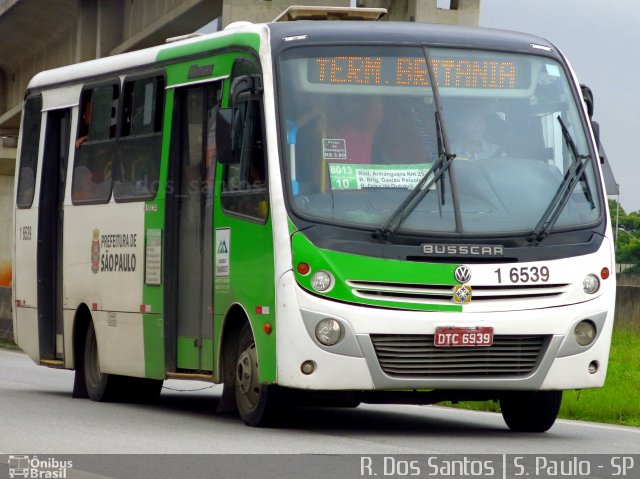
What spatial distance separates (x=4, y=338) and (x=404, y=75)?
2113 centimetres

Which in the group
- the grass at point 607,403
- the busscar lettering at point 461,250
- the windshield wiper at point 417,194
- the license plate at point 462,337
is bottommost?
the grass at point 607,403

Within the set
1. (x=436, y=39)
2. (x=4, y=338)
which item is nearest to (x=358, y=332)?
(x=436, y=39)

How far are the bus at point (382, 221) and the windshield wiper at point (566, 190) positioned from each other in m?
0.02

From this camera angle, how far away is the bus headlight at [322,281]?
1217cm

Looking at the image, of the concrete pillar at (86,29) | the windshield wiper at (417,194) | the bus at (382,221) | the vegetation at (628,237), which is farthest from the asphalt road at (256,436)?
the vegetation at (628,237)

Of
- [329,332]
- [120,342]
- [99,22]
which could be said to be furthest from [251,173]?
[99,22]

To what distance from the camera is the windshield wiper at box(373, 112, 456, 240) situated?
12344 mm

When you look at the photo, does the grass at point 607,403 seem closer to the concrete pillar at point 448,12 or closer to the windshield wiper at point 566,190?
the windshield wiper at point 566,190

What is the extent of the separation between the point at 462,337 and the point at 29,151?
25.5ft

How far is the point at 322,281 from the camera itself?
12180 mm

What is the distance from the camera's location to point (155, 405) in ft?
54.9

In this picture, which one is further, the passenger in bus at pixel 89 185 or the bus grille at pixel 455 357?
the passenger in bus at pixel 89 185

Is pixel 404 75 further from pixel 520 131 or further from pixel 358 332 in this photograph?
pixel 358 332

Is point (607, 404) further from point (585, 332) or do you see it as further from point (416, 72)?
point (416, 72)
